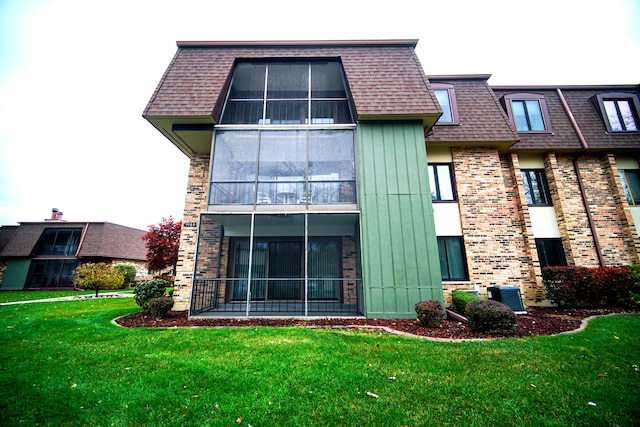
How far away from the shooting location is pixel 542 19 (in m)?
10.3

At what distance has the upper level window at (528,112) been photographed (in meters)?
10.1

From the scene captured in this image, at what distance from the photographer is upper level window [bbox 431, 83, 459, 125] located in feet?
31.8

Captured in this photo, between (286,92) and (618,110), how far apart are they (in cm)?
1345

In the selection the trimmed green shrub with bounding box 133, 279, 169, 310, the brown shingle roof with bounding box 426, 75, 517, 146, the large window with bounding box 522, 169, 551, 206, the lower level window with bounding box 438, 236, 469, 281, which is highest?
the brown shingle roof with bounding box 426, 75, 517, 146

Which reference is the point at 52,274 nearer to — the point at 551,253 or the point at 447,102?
the point at 447,102

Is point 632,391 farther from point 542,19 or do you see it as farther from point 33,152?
point 33,152

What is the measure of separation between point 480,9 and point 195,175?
1365cm

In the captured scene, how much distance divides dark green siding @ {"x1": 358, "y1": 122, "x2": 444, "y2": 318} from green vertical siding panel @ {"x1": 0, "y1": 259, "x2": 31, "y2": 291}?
2810 centimetres

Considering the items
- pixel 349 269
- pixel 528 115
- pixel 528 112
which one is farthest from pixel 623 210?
pixel 349 269

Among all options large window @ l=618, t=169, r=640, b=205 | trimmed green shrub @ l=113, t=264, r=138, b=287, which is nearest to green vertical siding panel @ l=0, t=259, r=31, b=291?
trimmed green shrub @ l=113, t=264, r=138, b=287

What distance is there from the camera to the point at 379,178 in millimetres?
7754

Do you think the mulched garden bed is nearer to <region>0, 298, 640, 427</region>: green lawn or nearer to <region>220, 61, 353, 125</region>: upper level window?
<region>0, 298, 640, 427</region>: green lawn

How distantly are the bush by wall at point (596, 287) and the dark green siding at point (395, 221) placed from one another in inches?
176

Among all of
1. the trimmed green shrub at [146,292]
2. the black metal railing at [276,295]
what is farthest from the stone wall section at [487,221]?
the trimmed green shrub at [146,292]
